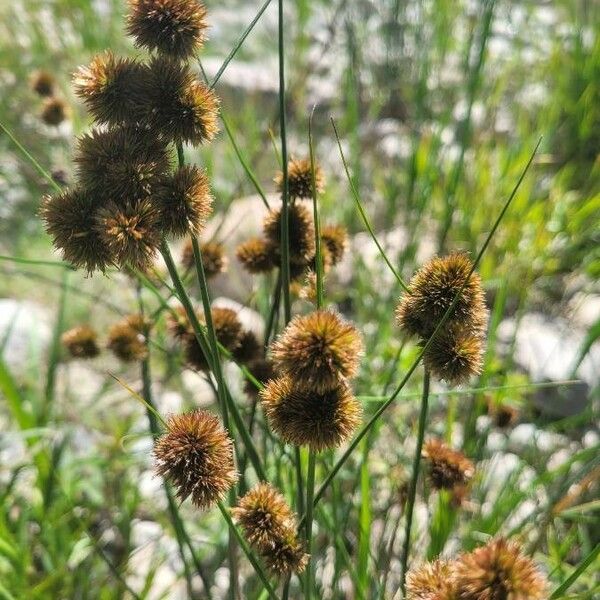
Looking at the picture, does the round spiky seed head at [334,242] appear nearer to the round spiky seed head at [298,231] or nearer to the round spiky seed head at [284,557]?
the round spiky seed head at [298,231]

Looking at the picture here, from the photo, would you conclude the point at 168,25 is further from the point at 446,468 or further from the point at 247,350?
the point at 446,468

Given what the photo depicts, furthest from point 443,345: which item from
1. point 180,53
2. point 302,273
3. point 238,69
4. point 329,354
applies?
point 238,69

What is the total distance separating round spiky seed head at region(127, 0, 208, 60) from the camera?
0.78 m

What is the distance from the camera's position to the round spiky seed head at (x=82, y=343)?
1314mm

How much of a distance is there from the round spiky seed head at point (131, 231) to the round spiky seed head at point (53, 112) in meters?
1.19

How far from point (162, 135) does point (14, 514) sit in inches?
50.4

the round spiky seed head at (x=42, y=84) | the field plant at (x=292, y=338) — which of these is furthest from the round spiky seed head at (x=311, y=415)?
the round spiky seed head at (x=42, y=84)

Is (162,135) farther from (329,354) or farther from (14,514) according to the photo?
(14,514)

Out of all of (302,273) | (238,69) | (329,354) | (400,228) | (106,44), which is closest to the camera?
(329,354)

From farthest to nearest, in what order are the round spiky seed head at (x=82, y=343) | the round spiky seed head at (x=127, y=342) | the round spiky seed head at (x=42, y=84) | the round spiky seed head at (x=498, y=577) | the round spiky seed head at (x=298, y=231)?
the round spiky seed head at (x=42, y=84)
the round spiky seed head at (x=82, y=343)
the round spiky seed head at (x=127, y=342)
the round spiky seed head at (x=298, y=231)
the round spiky seed head at (x=498, y=577)

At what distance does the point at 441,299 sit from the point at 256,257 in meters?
0.41

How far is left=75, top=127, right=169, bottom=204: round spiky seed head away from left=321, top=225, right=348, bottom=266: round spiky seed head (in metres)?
0.32

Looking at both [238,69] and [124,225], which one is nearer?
[124,225]

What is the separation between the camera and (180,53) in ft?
2.64
